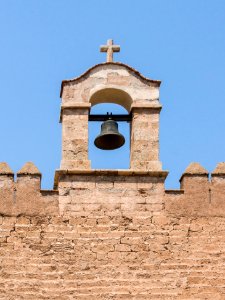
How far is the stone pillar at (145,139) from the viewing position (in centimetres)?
1336

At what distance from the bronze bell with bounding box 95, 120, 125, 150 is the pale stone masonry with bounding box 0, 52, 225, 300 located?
31 centimetres

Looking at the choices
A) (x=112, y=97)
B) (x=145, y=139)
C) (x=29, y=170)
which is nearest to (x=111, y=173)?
(x=145, y=139)

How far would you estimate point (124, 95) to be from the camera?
549 inches

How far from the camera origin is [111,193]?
43.0 ft

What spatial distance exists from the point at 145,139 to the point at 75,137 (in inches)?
37.9

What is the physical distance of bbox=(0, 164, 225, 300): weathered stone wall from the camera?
40.3ft

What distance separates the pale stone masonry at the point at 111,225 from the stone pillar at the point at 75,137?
0.01m

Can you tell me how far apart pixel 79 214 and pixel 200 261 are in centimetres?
170

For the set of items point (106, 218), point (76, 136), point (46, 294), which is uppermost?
point (76, 136)

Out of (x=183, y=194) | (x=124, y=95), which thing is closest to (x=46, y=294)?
(x=183, y=194)

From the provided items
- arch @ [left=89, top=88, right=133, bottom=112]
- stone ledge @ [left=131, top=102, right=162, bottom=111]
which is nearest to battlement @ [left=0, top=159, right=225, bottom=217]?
stone ledge @ [left=131, top=102, right=162, bottom=111]

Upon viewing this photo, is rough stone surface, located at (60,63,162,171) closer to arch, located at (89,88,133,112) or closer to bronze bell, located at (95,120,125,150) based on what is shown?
arch, located at (89,88,133,112)

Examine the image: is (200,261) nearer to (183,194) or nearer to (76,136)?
(183,194)

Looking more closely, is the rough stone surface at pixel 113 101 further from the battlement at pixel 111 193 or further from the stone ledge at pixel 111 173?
the battlement at pixel 111 193
